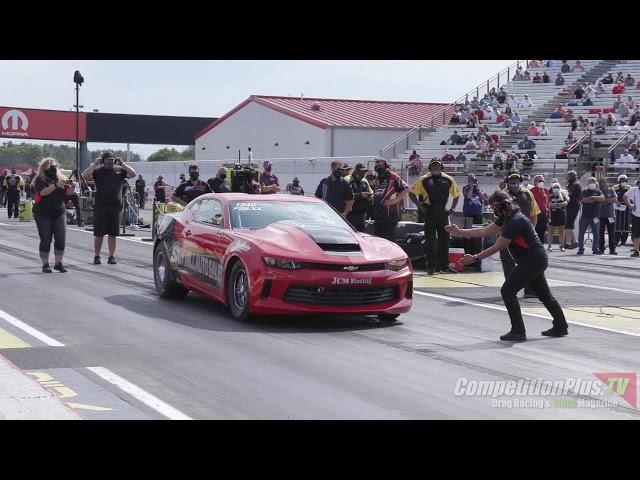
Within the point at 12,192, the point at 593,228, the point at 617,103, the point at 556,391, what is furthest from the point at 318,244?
the point at 617,103

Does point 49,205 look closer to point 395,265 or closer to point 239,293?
point 239,293

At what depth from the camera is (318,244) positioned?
36.5ft

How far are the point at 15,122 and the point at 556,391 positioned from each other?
57.6 meters

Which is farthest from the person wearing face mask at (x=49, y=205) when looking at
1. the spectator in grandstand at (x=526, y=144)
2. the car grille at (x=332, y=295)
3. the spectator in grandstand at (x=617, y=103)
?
the spectator in grandstand at (x=617, y=103)

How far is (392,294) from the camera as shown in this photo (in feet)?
36.9

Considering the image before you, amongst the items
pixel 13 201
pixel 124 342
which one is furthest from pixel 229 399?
pixel 13 201

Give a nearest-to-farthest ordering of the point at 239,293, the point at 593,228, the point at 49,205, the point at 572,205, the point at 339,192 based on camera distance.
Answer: the point at 239,293 < the point at 49,205 < the point at 339,192 < the point at 593,228 < the point at 572,205

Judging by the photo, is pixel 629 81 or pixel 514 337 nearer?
pixel 514 337

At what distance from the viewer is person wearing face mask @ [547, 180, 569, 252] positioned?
24.6 m

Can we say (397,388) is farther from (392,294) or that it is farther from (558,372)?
(392,294)
